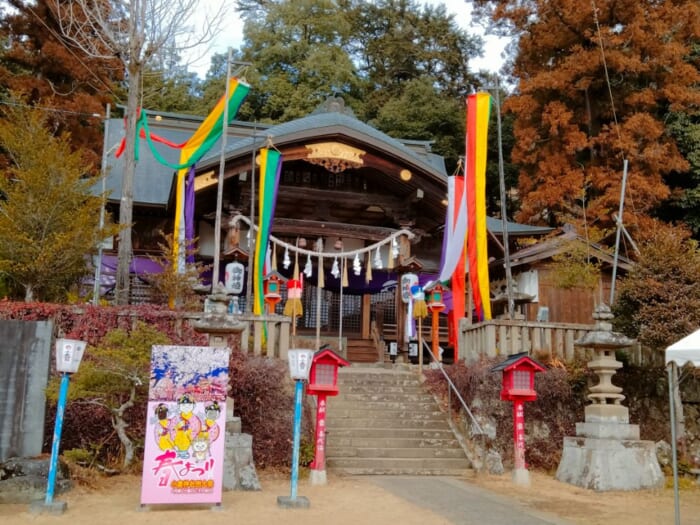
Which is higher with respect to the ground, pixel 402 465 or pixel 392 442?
pixel 392 442

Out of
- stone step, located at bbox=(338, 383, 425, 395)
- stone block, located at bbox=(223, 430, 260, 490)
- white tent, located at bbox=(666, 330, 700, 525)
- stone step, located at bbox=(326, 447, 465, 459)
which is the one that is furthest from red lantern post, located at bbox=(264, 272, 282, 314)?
white tent, located at bbox=(666, 330, 700, 525)

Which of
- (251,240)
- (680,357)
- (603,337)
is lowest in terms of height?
(680,357)

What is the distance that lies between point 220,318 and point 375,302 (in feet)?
33.1

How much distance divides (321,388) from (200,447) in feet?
6.79

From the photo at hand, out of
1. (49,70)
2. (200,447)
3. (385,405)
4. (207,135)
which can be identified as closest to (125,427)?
(200,447)

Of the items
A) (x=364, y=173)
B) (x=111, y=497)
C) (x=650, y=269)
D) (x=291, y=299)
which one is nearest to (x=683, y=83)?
(x=364, y=173)

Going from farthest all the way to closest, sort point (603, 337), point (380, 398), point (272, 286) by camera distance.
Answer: point (272, 286), point (380, 398), point (603, 337)

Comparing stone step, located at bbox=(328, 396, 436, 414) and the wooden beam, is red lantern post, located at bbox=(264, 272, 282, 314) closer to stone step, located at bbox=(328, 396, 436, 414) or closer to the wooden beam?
the wooden beam

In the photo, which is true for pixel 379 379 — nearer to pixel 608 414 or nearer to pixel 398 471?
pixel 398 471

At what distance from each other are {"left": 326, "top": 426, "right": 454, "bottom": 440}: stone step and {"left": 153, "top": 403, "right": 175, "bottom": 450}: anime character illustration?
374cm

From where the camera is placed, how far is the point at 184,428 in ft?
22.1

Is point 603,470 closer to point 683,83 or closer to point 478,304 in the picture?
point 478,304

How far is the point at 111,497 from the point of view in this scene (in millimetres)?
7066

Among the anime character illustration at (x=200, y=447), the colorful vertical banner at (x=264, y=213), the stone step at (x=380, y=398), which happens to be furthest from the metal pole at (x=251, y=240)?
the anime character illustration at (x=200, y=447)
